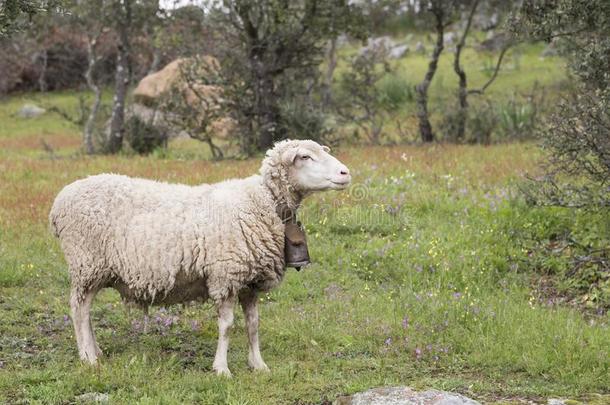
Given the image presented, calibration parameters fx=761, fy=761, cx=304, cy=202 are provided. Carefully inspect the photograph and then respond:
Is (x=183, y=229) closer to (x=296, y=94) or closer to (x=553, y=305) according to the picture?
(x=553, y=305)

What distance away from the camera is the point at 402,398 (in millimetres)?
6098

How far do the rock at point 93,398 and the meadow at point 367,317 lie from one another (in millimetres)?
80

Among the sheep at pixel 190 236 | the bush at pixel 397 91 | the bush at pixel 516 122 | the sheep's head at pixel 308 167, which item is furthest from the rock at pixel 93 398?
the bush at pixel 397 91

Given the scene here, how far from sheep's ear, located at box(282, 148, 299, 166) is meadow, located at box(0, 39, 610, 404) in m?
1.94

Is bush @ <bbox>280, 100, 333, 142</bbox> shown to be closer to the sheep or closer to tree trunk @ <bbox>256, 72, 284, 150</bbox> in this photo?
tree trunk @ <bbox>256, 72, 284, 150</bbox>

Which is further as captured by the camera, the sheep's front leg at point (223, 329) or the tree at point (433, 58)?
the tree at point (433, 58)

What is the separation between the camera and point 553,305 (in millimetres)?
9383

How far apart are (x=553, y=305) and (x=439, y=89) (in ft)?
70.1

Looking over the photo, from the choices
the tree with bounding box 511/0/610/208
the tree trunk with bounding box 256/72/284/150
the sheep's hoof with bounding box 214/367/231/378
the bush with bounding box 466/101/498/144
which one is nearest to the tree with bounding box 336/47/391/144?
the bush with bounding box 466/101/498/144

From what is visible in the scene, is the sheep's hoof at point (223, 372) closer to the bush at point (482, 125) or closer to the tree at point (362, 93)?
the bush at point (482, 125)

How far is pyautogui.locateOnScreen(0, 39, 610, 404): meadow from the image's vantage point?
672 centimetres

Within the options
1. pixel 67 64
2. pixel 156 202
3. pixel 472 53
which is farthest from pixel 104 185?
pixel 67 64

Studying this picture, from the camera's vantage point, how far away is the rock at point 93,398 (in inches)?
243

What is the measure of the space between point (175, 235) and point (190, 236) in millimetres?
144
